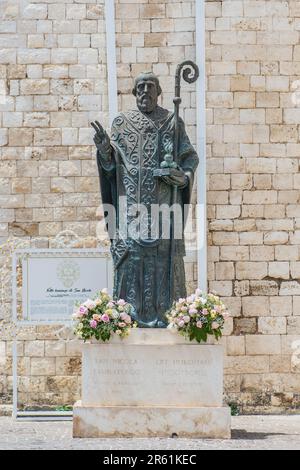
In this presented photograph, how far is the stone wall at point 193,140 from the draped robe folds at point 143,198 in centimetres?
186

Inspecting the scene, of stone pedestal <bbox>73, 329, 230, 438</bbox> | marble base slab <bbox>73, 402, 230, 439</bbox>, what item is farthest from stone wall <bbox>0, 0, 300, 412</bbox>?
marble base slab <bbox>73, 402, 230, 439</bbox>

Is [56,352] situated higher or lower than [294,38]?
lower

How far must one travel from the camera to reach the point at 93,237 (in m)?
9.95

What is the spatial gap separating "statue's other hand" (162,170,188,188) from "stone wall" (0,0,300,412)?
1.98m

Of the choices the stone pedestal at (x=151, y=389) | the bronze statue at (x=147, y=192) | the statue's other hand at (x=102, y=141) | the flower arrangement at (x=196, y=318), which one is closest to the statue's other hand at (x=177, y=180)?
the bronze statue at (x=147, y=192)

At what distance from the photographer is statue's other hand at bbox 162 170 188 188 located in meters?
7.92

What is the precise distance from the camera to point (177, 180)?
795cm

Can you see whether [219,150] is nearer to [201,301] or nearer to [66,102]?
[66,102]

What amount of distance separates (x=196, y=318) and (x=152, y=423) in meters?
0.92

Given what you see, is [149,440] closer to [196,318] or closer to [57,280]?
[196,318]

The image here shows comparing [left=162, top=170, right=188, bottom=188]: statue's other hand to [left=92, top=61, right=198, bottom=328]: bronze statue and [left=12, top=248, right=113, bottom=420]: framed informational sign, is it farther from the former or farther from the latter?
[left=12, top=248, right=113, bottom=420]: framed informational sign

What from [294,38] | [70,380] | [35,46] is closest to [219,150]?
[294,38]

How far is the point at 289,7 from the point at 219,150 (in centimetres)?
174

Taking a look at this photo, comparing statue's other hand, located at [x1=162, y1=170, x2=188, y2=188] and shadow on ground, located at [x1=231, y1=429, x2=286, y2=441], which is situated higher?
statue's other hand, located at [x1=162, y1=170, x2=188, y2=188]
